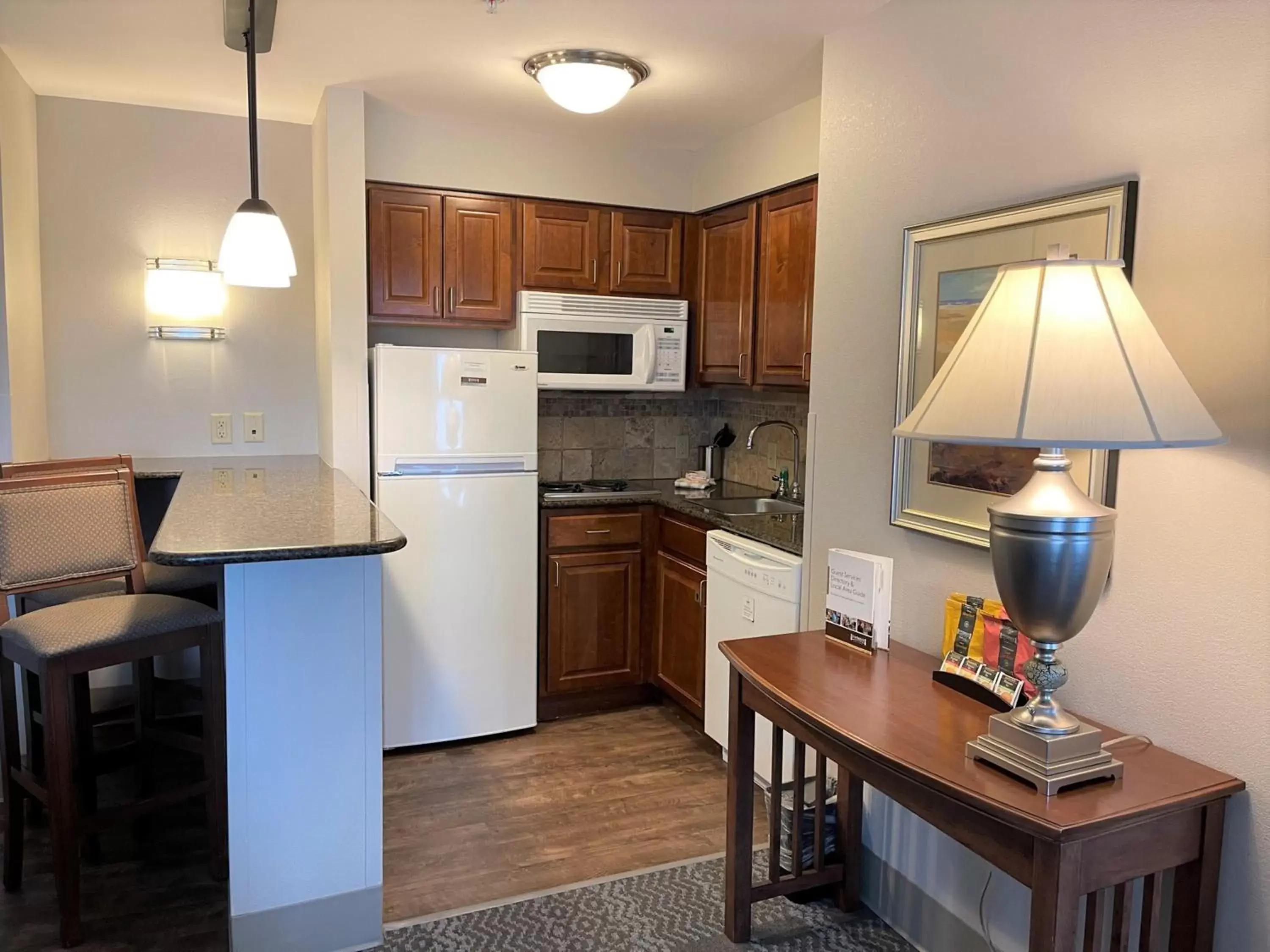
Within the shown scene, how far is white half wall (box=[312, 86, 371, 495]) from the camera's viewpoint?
3.17 m

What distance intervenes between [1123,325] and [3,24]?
10.0 feet

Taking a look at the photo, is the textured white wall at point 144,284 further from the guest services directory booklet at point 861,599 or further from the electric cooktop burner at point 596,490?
the guest services directory booklet at point 861,599

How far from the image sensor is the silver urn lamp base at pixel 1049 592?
136 centimetres

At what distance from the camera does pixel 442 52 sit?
2.70m

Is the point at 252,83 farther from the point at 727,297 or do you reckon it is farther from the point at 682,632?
the point at 682,632

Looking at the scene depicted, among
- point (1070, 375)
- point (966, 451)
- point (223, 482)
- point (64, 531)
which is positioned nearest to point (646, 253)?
point (223, 482)

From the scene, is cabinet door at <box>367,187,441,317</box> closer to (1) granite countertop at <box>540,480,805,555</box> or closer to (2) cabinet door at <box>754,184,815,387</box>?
(1) granite countertop at <box>540,480,805,555</box>

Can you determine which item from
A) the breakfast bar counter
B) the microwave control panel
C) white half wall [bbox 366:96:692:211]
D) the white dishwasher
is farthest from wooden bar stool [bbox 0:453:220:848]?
the microwave control panel

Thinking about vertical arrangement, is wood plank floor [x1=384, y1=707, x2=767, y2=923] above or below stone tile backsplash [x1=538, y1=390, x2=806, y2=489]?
below

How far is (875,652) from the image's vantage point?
2.06 metres

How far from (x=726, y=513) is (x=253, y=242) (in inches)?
72.1

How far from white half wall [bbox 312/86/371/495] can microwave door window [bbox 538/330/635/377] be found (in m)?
0.73

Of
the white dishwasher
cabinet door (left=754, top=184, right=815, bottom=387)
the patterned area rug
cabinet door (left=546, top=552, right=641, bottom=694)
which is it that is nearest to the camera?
the patterned area rug

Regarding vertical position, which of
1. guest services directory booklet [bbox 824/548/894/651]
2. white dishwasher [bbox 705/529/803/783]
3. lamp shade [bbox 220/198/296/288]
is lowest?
white dishwasher [bbox 705/529/803/783]
